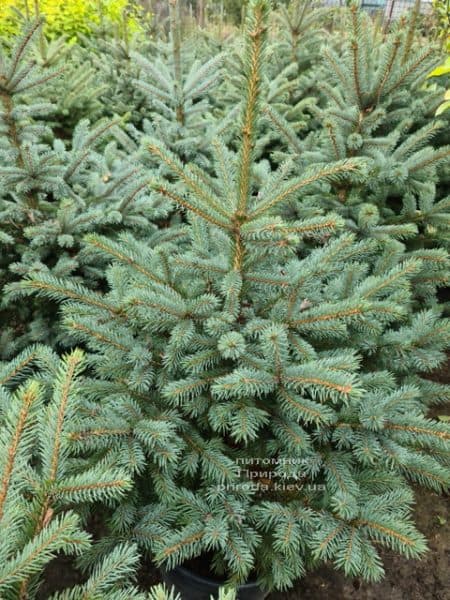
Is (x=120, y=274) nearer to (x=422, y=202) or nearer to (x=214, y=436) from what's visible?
(x=214, y=436)

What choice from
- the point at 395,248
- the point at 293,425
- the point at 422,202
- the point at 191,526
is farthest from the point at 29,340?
the point at 422,202

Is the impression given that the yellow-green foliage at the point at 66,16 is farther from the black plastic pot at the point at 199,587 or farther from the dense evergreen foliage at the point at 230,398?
the black plastic pot at the point at 199,587

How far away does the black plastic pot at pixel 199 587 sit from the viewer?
1.78m

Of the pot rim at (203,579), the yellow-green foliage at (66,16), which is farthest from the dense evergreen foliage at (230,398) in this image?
the yellow-green foliage at (66,16)

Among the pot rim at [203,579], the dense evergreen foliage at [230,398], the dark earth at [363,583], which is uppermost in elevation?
the dense evergreen foliage at [230,398]

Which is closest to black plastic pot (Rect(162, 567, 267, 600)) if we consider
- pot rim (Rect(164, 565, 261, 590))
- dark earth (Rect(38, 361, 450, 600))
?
pot rim (Rect(164, 565, 261, 590))

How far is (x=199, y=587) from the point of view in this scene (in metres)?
1.83

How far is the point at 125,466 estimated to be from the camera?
4.70ft

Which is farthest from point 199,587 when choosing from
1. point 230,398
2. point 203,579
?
point 230,398

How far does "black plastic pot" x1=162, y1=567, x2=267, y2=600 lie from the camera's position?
1.78 m

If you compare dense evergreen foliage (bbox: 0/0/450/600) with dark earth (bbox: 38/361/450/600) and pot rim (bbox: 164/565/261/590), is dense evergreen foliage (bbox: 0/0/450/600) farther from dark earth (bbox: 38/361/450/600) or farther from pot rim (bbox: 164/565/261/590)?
dark earth (bbox: 38/361/450/600)

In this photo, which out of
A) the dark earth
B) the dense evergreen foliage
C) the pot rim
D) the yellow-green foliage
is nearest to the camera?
the dense evergreen foliage

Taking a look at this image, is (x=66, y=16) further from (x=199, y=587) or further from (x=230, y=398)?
(x=199, y=587)

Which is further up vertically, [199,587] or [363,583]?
[199,587]
